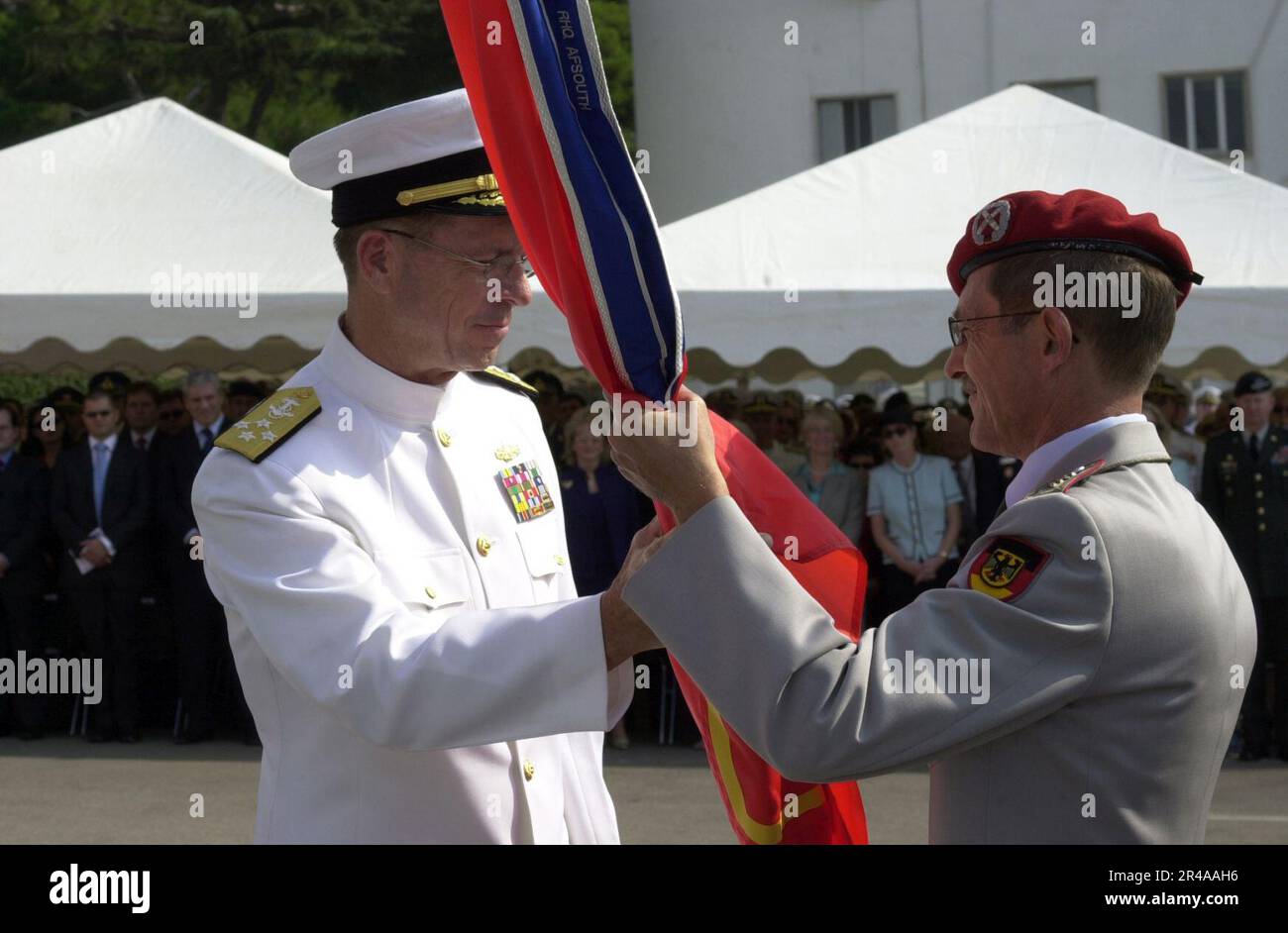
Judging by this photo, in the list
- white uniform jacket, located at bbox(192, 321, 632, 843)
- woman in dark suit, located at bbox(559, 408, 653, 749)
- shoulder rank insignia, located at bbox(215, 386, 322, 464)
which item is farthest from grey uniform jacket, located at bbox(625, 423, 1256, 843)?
woman in dark suit, located at bbox(559, 408, 653, 749)

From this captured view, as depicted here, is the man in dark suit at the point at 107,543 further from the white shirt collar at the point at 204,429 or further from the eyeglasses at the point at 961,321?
the eyeglasses at the point at 961,321

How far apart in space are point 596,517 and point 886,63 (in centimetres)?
1779

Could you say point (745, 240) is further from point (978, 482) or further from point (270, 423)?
point (270, 423)

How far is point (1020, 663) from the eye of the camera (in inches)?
78.6

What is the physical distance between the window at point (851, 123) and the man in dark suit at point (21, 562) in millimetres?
17707

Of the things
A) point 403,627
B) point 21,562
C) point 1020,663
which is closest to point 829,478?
point 21,562

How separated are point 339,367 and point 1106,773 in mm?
1388

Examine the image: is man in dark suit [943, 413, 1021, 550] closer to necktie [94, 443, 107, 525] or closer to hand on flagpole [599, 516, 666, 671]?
necktie [94, 443, 107, 525]

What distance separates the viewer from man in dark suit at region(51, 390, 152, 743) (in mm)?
9539

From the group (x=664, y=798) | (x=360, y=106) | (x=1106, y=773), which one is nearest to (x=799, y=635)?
(x=1106, y=773)

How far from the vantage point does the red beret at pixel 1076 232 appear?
221 centimetres

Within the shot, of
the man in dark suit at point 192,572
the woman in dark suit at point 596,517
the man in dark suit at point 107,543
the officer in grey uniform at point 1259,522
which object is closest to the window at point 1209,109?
the officer in grey uniform at point 1259,522
